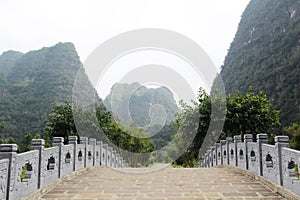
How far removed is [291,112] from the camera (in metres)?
33.1

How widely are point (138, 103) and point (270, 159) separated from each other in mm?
10458

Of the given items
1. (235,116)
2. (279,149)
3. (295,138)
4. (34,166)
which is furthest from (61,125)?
(295,138)

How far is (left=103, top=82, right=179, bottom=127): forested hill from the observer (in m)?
11.5

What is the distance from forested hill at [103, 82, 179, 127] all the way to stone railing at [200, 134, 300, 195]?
13.1 ft

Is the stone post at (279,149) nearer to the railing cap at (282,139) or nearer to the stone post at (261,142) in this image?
the railing cap at (282,139)

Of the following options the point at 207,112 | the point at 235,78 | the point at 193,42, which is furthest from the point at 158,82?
the point at 235,78

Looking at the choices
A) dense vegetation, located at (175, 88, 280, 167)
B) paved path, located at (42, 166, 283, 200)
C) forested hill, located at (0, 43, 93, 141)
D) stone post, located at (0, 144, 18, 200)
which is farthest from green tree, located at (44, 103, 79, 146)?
forested hill, located at (0, 43, 93, 141)

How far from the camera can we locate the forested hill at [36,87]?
3453cm

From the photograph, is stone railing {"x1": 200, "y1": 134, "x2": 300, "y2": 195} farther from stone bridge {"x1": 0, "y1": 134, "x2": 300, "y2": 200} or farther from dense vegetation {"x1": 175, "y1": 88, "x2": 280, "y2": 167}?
dense vegetation {"x1": 175, "y1": 88, "x2": 280, "y2": 167}

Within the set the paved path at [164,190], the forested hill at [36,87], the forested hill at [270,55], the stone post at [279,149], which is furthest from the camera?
the forested hill at [270,55]

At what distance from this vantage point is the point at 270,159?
18.2 feet

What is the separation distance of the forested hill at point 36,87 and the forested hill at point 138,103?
391 inches

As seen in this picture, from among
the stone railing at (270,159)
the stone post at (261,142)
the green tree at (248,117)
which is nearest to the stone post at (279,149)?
the stone railing at (270,159)

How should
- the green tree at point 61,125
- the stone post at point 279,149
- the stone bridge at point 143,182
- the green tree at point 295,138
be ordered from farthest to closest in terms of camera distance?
1. the green tree at point 295,138
2. the green tree at point 61,125
3. the stone post at point 279,149
4. the stone bridge at point 143,182
